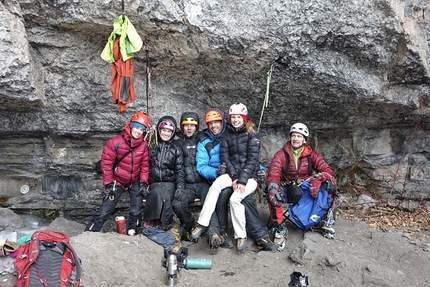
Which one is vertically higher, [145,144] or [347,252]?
[145,144]

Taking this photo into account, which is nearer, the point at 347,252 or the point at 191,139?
the point at 347,252

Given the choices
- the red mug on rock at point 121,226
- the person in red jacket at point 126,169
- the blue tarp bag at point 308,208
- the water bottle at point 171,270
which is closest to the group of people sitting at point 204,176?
the person in red jacket at point 126,169

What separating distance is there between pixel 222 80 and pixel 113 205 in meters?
3.17

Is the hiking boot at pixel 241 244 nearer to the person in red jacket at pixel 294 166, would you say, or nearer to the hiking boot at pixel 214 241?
the hiking boot at pixel 214 241

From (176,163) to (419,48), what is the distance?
5.06 metres

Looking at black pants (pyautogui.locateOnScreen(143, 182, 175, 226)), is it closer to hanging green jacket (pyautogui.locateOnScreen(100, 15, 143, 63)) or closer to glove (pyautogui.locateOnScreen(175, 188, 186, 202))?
glove (pyautogui.locateOnScreen(175, 188, 186, 202))

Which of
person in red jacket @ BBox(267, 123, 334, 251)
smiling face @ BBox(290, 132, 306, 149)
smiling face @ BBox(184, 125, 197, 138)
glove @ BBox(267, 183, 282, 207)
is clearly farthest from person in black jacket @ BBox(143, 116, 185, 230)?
smiling face @ BBox(290, 132, 306, 149)

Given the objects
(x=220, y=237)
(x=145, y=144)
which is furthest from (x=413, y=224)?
(x=145, y=144)

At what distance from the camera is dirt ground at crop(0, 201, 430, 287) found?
573 centimetres

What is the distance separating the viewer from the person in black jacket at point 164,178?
6.82 metres

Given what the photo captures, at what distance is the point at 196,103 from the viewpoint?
852cm

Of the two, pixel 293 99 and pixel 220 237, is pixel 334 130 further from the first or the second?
pixel 220 237

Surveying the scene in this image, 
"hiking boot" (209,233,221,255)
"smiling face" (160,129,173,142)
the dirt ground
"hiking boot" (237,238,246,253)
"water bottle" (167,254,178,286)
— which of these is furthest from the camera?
"smiling face" (160,129,173,142)

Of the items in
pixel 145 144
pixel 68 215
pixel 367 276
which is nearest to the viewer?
pixel 367 276
